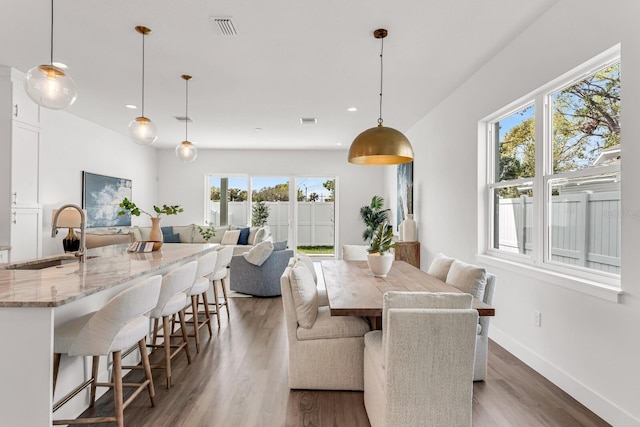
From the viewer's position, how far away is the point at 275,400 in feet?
8.07

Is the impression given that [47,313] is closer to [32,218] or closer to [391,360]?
[391,360]

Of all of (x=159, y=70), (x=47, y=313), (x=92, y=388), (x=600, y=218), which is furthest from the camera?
(x=159, y=70)

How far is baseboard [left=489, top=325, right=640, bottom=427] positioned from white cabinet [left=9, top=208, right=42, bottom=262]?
5.59m

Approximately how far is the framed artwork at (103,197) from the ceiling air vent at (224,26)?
4.55 metres

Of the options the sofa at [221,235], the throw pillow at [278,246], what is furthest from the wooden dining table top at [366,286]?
the sofa at [221,235]

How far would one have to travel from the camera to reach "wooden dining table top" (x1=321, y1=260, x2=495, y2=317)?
6.86 ft

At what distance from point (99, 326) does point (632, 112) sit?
313 cm

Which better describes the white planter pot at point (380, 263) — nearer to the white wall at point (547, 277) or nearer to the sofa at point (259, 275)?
the white wall at point (547, 277)

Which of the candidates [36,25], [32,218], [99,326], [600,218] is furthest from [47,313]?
[32,218]

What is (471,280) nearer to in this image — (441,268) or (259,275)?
(441,268)

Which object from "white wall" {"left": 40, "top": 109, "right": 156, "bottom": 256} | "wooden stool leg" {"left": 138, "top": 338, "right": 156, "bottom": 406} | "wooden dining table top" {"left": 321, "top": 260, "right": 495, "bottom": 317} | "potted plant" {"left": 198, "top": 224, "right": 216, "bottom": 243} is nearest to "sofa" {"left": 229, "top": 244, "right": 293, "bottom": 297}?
"wooden dining table top" {"left": 321, "top": 260, "right": 495, "bottom": 317}

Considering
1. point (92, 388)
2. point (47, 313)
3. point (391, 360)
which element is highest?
point (47, 313)

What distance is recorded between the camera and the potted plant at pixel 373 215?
847 centimetres

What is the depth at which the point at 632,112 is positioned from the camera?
208cm
